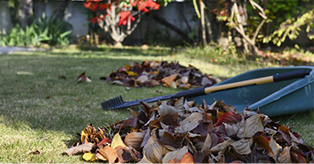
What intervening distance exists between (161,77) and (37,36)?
5.63m

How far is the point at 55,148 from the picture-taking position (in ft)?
5.31

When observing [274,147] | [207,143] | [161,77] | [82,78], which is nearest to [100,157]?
[207,143]

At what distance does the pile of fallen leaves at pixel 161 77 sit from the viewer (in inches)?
137

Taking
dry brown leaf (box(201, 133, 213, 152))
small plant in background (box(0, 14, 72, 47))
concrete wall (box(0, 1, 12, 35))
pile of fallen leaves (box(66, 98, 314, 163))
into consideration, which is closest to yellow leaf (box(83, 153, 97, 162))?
pile of fallen leaves (box(66, 98, 314, 163))

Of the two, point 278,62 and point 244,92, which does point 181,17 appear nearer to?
point 278,62

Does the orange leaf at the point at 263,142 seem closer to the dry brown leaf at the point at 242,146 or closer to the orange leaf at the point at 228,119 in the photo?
the dry brown leaf at the point at 242,146

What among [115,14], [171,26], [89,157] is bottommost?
[89,157]

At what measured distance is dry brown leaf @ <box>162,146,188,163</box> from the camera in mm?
1334

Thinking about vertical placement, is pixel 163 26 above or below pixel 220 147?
above

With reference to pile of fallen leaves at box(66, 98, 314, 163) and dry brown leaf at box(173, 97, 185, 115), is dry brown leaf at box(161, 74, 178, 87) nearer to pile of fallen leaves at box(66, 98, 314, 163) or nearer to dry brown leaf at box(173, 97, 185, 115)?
dry brown leaf at box(173, 97, 185, 115)

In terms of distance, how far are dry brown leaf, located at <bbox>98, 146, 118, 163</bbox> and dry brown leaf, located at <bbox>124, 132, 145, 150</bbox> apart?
3.8 inches

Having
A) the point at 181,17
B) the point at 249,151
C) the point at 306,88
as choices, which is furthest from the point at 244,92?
the point at 181,17

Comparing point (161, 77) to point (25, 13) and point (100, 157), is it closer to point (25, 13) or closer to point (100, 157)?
point (100, 157)

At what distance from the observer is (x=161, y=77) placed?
3.74 metres
